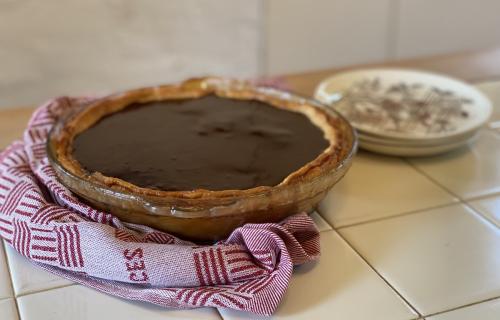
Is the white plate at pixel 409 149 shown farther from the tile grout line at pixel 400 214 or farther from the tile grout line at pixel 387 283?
the tile grout line at pixel 387 283

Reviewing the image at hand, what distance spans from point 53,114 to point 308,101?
40 cm

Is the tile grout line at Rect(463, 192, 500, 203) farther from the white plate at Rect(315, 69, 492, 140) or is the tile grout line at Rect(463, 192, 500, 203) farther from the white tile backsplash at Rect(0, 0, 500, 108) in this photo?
the white tile backsplash at Rect(0, 0, 500, 108)

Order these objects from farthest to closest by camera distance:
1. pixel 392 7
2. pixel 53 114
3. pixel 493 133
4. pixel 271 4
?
1. pixel 392 7
2. pixel 271 4
3. pixel 493 133
4. pixel 53 114

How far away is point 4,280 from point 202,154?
297 mm

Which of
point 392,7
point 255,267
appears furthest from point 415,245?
point 392,7

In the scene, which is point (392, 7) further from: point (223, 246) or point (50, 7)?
point (223, 246)

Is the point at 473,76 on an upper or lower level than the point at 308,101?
lower

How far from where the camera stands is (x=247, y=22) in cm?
180

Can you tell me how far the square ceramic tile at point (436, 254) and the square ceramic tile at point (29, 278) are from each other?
36 centimetres

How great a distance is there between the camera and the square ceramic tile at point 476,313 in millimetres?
692

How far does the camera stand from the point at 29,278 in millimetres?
745

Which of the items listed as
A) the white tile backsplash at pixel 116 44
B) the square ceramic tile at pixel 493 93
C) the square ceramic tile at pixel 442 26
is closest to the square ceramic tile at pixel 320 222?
the square ceramic tile at pixel 493 93

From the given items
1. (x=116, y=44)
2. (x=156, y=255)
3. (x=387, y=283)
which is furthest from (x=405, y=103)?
(x=116, y=44)

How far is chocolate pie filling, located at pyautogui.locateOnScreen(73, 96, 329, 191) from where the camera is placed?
2.70ft
